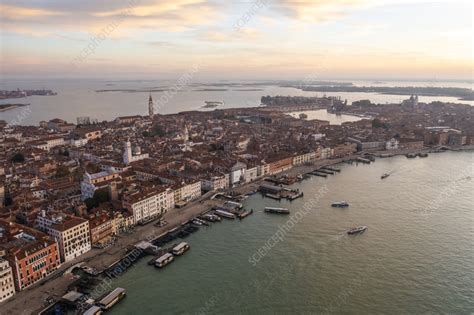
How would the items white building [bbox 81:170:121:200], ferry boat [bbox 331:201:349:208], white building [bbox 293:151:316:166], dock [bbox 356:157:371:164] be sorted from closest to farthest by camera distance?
ferry boat [bbox 331:201:349:208]
white building [bbox 81:170:121:200]
white building [bbox 293:151:316:166]
dock [bbox 356:157:371:164]

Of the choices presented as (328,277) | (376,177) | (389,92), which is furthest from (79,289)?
(389,92)

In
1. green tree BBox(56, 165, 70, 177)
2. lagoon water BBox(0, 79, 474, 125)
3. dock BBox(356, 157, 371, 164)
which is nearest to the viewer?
green tree BBox(56, 165, 70, 177)

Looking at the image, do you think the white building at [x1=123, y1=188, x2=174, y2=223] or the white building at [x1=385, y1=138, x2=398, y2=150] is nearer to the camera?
the white building at [x1=123, y1=188, x2=174, y2=223]

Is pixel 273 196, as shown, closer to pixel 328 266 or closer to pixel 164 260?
pixel 328 266

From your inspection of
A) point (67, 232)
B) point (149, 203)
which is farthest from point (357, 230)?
point (67, 232)

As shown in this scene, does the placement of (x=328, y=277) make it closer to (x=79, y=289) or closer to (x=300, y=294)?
(x=300, y=294)

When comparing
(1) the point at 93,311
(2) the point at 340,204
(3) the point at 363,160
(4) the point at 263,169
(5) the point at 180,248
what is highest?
(4) the point at 263,169

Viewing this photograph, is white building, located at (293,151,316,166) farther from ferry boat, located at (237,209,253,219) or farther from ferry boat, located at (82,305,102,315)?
ferry boat, located at (82,305,102,315)

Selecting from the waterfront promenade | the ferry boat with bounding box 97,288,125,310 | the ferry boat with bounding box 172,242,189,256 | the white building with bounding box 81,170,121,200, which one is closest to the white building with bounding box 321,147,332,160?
the waterfront promenade
